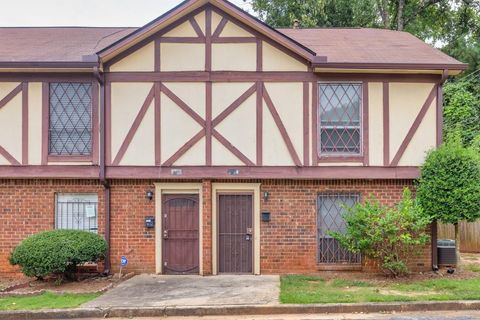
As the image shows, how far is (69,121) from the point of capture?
40.1 ft

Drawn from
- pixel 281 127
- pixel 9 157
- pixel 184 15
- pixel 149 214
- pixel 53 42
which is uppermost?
pixel 184 15

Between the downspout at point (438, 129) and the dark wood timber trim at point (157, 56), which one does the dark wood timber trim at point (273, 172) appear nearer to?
the downspout at point (438, 129)

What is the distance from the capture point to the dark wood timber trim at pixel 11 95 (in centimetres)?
1212

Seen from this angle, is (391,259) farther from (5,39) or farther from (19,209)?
(5,39)

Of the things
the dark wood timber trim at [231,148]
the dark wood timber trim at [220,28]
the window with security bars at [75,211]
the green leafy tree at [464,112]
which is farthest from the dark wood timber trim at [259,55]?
the green leafy tree at [464,112]

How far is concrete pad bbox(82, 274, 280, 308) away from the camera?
359 inches

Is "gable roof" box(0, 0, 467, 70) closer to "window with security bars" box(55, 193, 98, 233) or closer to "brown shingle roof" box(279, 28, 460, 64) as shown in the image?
"brown shingle roof" box(279, 28, 460, 64)

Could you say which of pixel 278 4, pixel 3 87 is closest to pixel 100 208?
pixel 3 87

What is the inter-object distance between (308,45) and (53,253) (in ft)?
27.2

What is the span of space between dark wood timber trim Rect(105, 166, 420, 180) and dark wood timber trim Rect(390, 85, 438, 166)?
0.88 ft

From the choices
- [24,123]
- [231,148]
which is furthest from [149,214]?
[24,123]

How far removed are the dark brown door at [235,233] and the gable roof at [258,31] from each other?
3.86 metres

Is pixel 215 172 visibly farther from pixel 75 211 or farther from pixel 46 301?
pixel 46 301

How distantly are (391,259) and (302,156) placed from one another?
3.12m
